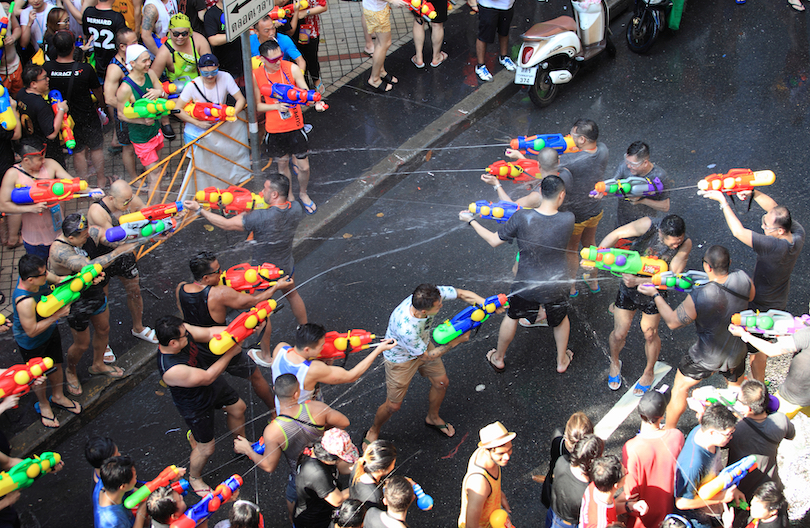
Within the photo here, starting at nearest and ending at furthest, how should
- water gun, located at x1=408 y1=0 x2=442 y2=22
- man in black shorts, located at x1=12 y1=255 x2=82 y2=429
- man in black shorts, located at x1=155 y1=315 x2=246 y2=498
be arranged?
man in black shorts, located at x1=155 y1=315 x2=246 y2=498, man in black shorts, located at x1=12 y1=255 x2=82 y2=429, water gun, located at x1=408 y1=0 x2=442 y2=22

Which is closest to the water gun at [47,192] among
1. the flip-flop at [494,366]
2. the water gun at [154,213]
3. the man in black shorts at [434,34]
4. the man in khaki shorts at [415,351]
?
the water gun at [154,213]

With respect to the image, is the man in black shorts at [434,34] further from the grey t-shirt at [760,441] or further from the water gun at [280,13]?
the grey t-shirt at [760,441]

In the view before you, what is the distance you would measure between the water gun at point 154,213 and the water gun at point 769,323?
4107 mm

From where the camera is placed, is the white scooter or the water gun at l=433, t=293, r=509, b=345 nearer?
the water gun at l=433, t=293, r=509, b=345

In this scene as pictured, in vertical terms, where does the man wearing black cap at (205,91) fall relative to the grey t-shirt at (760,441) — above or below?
above

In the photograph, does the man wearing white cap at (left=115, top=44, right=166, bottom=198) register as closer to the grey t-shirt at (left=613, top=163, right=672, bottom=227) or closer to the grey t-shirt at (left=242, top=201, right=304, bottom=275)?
the grey t-shirt at (left=242, top=201, right=304, bottom=275)

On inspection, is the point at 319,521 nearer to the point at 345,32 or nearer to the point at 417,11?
the point at 417,11

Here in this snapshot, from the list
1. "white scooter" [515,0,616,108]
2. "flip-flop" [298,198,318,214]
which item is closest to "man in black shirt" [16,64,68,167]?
"flip-flop" [298,198,318,214]

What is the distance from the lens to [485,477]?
383 centimetres

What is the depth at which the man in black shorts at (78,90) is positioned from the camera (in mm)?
6398

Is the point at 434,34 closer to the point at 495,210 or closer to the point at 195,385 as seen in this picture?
the point at 495,210

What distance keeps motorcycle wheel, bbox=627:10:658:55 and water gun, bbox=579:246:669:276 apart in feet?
16.4

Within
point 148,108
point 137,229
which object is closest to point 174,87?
point 148,108

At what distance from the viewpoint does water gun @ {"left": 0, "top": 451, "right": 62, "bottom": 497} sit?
3.78 meters
